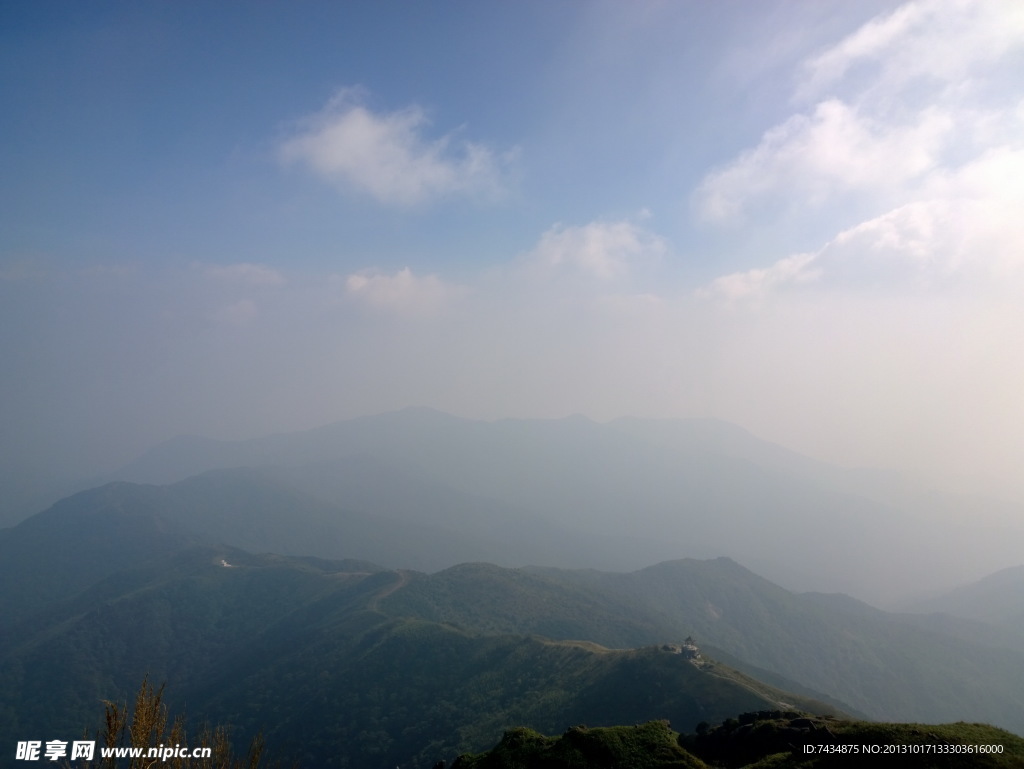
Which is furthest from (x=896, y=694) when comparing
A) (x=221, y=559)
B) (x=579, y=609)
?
(x=221, y=559)

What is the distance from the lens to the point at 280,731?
84125mm

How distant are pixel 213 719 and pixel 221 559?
333 feet

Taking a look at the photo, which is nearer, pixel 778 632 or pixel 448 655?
pixel 448 655

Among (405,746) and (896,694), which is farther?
(896,694)

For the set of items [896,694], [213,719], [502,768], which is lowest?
[896,694]

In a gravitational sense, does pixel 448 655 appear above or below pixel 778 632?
above

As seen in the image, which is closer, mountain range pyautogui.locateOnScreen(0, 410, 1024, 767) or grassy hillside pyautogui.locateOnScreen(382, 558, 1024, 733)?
mountain range pyautogui.locateOnScreen(0, 410, 1024, 767)

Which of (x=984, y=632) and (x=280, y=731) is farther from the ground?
(x=280, y=731)

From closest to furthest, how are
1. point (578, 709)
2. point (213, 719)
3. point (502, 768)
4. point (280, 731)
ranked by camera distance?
1. point (502, 768)
2. point (578, 709)
3. point (280, 731)
4. point (213, 719)

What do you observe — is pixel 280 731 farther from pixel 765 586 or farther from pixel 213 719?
pixel 765 586

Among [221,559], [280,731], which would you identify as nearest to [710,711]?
[280,731]

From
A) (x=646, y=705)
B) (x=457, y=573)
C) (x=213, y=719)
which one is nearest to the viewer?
(x=646, y=705)

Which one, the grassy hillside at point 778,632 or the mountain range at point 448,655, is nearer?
the mountain range at point 448,655

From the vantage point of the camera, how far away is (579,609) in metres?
142
